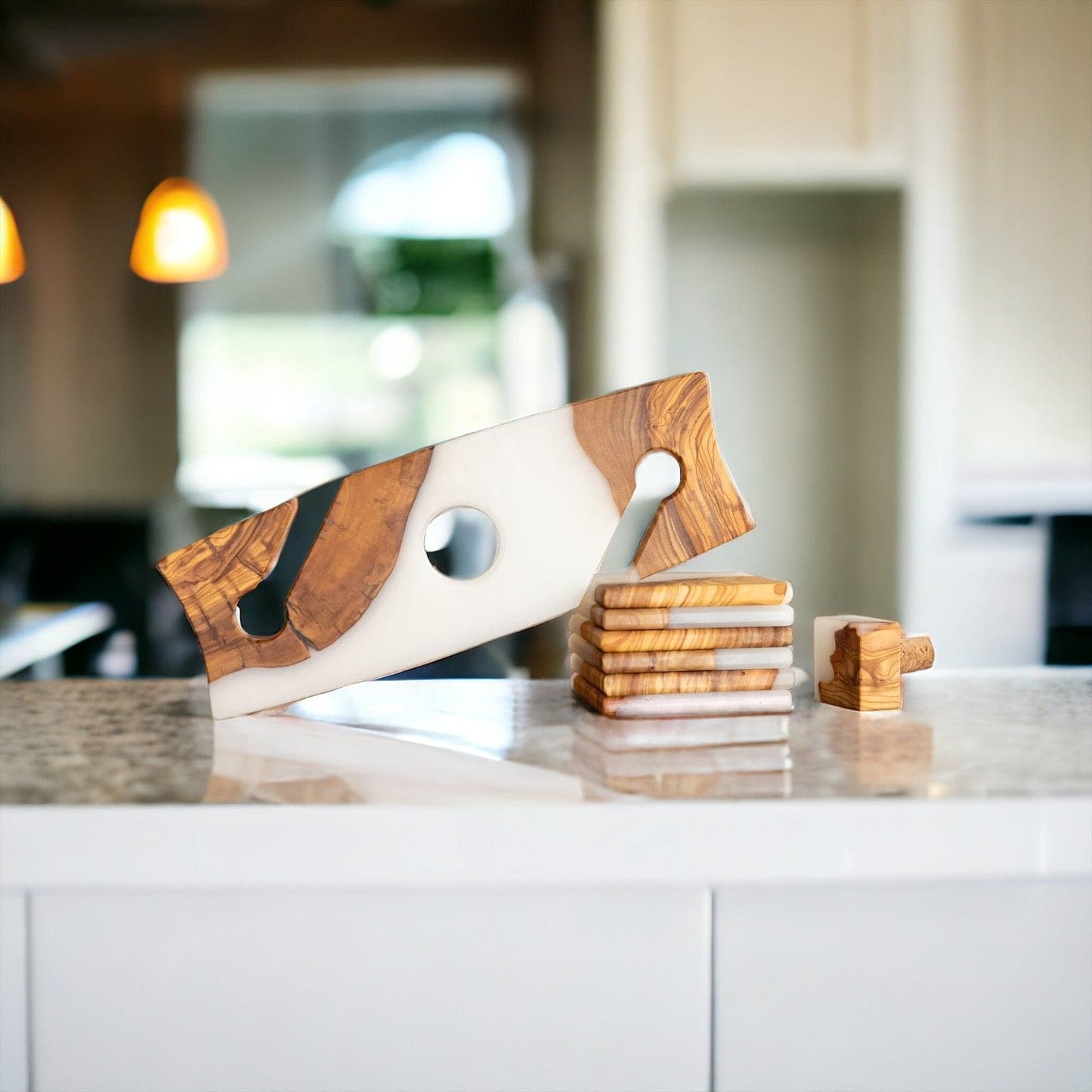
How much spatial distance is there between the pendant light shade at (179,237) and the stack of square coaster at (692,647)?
6.60ft

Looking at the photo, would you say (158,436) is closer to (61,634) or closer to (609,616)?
(61,634)

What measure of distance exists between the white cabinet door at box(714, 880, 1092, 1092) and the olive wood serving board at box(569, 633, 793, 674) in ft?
0.72

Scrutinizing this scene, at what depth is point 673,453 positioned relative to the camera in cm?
88

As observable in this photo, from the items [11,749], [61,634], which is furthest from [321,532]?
[61,634]

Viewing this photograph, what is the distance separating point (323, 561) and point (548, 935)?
1.06 ft

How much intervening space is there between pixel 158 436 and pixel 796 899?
7.50 ft

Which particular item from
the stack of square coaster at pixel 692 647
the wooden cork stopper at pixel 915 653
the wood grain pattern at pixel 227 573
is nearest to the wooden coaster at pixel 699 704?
the stack of square coaster at pixel 692 647

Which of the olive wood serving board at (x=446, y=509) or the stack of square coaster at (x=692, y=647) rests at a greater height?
the olive wood serving board at (x=446, y=509)

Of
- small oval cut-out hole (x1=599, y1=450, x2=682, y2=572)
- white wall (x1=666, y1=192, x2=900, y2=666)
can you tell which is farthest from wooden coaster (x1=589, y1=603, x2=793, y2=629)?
white wall (x1=666, y1=192, x2=900, y2=666)

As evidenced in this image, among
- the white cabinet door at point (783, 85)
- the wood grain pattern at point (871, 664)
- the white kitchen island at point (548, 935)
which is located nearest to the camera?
the white kitchen island at point (548, 935)

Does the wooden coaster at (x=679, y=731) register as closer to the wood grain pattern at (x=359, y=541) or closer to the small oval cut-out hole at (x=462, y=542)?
the wood grain pattern at (x=359, y=541)

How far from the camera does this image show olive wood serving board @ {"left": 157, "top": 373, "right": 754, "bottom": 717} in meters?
0.86

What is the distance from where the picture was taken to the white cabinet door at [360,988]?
0.67m

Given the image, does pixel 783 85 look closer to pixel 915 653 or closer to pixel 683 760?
pixel 915 653
